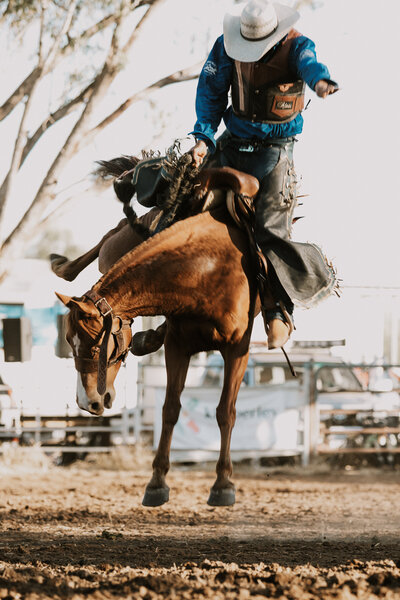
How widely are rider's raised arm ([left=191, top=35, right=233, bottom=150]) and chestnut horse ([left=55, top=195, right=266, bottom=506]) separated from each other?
22.9 inches

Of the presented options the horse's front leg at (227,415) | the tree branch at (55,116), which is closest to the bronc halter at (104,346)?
the horse's front leg at (227,415)

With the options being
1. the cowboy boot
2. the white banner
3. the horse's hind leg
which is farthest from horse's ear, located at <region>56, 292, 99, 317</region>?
the white banner

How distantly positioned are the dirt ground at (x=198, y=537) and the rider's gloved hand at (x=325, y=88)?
2.85 meters

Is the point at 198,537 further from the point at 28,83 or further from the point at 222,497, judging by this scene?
the point at 28,83

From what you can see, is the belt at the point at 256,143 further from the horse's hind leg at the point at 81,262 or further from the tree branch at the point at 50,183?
the tree branch at the point at 50,183

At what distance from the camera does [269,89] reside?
580 centimetres

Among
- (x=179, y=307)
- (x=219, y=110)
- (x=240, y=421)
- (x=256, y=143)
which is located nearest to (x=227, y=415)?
(x=179, y=307)

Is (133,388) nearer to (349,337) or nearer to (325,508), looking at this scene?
(349,337)

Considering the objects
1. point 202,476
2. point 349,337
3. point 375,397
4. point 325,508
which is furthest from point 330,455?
point 349,337

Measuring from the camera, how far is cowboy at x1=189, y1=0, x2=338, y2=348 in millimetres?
5641

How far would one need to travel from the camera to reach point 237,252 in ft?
18.8

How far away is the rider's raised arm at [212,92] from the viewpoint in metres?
5.95

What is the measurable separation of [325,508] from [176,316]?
467cm

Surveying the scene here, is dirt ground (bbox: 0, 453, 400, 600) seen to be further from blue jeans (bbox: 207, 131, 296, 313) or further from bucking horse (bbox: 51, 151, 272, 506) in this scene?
blue jeans (bbox: 207, 131, 296, 313)
